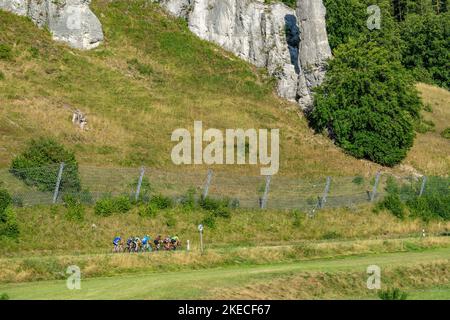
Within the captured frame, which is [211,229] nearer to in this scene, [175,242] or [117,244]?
[175,242]

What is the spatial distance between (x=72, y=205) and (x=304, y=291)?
1926 cm

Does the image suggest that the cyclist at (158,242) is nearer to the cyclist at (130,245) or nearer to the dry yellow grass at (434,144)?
the cyclist at (130,245)

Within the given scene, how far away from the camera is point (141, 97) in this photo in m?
67.4

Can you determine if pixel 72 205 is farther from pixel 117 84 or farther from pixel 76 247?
pixel 117 84

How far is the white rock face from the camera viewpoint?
7400cm

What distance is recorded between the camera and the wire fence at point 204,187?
3959 cm

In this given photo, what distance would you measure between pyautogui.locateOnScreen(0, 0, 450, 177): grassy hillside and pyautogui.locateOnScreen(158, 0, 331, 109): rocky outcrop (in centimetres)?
151

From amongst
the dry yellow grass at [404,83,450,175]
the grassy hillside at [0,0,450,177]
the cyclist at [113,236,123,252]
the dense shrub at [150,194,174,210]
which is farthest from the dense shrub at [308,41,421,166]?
the cyclist at [113,236,123,252]

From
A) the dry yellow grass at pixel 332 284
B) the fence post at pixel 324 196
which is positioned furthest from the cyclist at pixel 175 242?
the dry yellow grass at pixel 332 284

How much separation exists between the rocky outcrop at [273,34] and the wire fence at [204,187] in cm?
2330

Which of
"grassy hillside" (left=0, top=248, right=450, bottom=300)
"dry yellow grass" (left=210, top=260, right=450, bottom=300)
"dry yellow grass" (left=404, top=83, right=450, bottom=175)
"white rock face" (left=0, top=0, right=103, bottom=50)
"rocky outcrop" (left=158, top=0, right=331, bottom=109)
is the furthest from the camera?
"white rock face" (left=0, top=0, right=103, bottom=50)

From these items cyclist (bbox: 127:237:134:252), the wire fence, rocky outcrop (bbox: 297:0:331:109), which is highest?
rocky outcrop (bbox: 297:0:331:109)

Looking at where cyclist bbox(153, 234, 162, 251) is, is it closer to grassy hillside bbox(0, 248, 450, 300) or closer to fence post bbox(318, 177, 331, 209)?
grassy hillside bbox(0, 248, 450, 300)

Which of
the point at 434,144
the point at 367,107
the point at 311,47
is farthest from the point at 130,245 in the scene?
the point at 434,144
